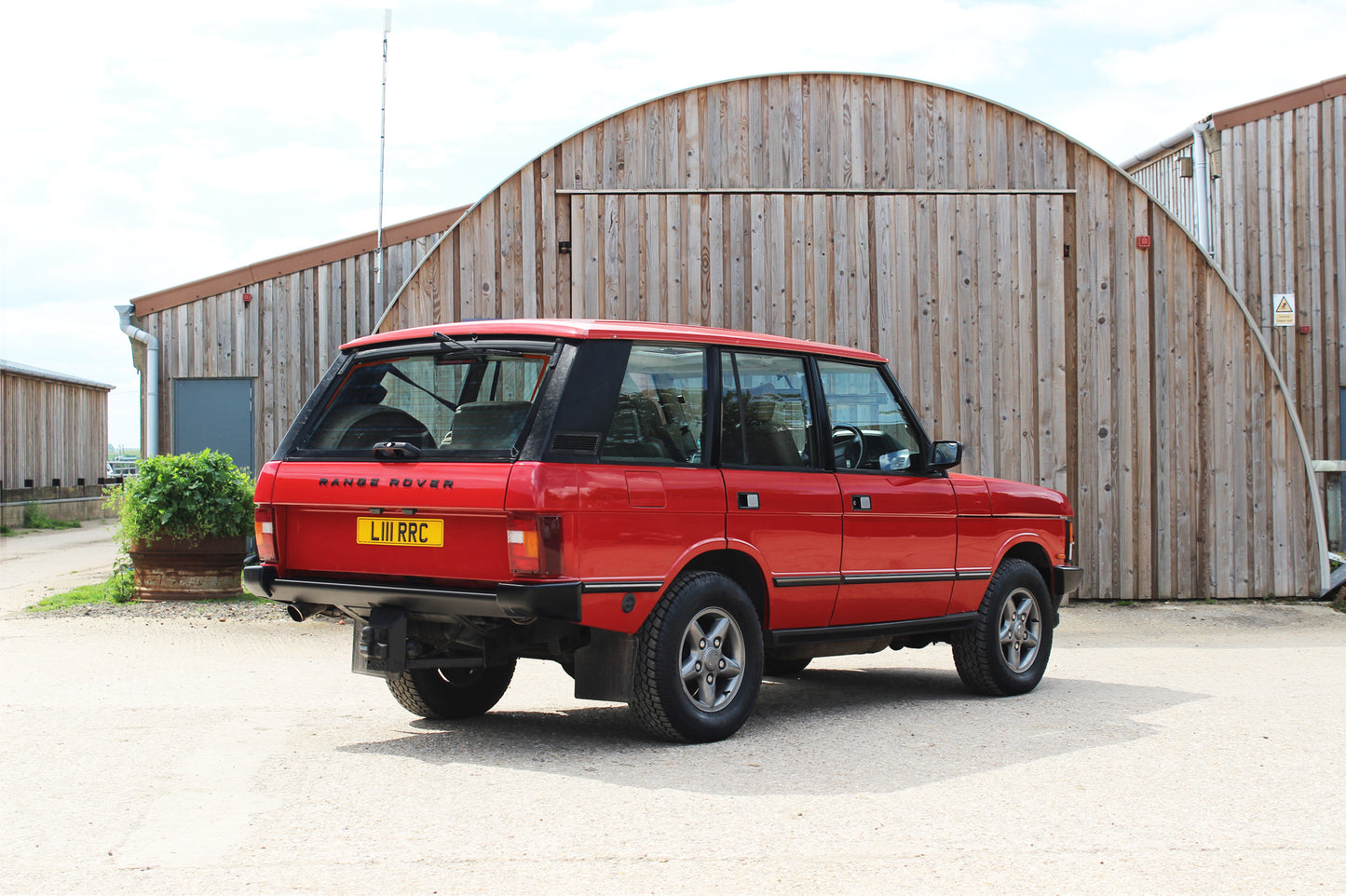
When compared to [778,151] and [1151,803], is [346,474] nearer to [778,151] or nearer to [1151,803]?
[1151,803]

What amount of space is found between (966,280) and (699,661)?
750 centimetres

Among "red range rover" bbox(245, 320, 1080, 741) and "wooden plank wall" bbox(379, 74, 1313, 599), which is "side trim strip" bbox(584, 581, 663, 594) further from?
"wooden plank wall" bbox(379, 74, 1313, 599)

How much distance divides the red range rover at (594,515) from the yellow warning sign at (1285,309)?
965cm

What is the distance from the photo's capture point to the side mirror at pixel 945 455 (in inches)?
288

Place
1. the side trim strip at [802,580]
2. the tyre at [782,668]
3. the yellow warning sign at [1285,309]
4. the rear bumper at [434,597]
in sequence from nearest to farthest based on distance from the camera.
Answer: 1. the rear bumper at [434,597]
2. the side trim strip at [802,580]
3. the tyre at [782,668]
4. the yellow warning sign at [1285,309]

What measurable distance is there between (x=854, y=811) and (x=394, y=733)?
2.61 metres

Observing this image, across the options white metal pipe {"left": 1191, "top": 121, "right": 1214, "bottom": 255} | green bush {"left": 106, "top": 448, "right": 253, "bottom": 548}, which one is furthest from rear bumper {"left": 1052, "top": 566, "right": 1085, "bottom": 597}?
white metal pipe {"left": 1191, "top": 121, "right": 1214, "bottom": 255}

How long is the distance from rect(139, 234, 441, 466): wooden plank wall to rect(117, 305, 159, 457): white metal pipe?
158 millimetres

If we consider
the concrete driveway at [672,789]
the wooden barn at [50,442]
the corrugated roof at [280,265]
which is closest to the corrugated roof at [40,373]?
the wooden barn at [50,442]

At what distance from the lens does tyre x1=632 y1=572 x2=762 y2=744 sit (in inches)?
225

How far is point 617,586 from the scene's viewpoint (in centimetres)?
555

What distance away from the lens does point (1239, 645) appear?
1031 cm

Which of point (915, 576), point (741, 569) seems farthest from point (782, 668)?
point (741, 569)

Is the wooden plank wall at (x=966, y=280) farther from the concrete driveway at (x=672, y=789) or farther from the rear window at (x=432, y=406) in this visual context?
the rear window at (x=432, y=406)
